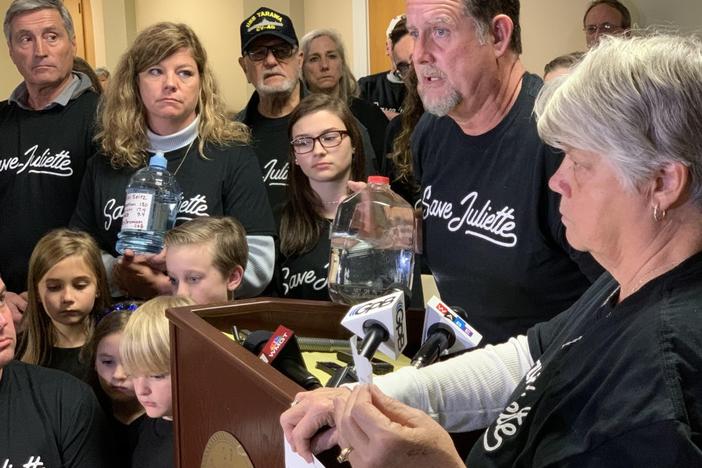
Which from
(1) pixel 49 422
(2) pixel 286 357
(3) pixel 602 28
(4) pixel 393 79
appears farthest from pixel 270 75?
(2) pixel 286 357

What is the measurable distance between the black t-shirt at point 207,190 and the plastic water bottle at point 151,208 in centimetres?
3

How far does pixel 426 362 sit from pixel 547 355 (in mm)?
207

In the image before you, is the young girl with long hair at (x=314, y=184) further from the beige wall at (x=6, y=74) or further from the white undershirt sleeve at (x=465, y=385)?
the beige wall at (x=6, y=74)

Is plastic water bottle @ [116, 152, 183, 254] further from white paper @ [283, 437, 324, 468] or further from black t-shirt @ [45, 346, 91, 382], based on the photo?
white paper @ [283, 437, 324, 468]

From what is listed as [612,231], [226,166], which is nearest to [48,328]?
[226,166]

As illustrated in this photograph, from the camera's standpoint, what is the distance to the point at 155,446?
183cm

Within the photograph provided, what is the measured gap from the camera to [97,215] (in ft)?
7.42

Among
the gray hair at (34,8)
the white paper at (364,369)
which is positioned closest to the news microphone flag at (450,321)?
the white paper at (364,369)

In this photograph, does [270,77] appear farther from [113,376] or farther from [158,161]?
[113,376]

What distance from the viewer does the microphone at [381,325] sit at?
3.22ft

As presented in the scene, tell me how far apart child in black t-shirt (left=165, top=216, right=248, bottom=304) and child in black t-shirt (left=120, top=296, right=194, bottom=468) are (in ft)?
0.81

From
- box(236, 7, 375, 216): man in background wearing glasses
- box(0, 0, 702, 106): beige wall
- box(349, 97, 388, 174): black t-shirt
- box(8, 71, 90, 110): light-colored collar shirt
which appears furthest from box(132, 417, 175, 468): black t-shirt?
box(0, 0, 702, 106): beige wall

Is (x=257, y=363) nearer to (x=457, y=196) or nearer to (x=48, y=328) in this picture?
(x=457, y=196)

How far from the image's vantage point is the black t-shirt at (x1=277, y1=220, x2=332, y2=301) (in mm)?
2166
